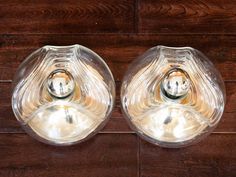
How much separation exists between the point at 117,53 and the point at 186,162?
228 mm

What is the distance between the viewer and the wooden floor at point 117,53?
75 cm

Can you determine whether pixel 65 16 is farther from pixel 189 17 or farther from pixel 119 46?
pixel 189 17

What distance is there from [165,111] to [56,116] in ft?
0.56

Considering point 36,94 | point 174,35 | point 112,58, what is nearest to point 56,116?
point 36,94

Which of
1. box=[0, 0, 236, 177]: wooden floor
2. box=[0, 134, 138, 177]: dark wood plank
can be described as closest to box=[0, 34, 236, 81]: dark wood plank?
box=[0, 0, 236, 177]: wooden floor

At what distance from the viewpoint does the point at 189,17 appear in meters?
0.80

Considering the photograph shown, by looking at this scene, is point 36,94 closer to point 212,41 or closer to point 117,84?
point 117,84

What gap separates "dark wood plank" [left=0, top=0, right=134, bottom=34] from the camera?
0.80m

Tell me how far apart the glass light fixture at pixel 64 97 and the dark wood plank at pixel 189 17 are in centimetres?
16

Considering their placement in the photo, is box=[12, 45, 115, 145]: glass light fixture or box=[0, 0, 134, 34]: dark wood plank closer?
box=[12, 45, 115, 145]: glass light fixture

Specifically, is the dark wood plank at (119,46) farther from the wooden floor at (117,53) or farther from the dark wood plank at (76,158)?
the dark wood plank at (76,158)

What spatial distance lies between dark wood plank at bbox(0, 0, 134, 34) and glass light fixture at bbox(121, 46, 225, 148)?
13cm

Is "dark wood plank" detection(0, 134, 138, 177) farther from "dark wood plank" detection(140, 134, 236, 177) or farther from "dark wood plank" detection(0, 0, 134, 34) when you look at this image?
"dark wood plank" detection(0, 0, 134, 34)

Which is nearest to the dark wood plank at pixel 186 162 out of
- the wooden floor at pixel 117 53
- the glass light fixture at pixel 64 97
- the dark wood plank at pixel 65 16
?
the wooden floor at pixel 117 53
